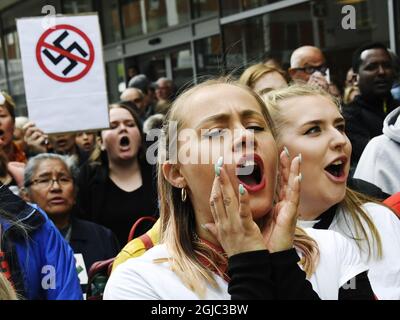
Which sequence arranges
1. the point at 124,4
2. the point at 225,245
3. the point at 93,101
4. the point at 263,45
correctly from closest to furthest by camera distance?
1. the point at 225,245
2. the point at 93,101
3. the point at 263,45
4. the point at 124,4

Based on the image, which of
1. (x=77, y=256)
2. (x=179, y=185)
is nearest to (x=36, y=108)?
(x=77, y=256)

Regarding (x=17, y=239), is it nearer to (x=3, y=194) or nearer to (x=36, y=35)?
(x=3, y=194)

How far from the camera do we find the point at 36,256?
2.21m

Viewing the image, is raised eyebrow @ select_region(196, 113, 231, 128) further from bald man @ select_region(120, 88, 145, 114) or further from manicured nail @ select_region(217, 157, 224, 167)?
bald man @ select_region(120, 88, 145, 114)

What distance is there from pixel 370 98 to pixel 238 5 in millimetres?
4752

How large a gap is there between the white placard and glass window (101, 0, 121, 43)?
26.8ft

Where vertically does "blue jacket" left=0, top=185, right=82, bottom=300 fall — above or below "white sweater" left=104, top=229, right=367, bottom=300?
below

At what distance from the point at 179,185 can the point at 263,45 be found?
6662 millimetres

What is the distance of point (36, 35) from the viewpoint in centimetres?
389

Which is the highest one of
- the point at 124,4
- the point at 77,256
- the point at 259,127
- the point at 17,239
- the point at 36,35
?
the point at 124,4

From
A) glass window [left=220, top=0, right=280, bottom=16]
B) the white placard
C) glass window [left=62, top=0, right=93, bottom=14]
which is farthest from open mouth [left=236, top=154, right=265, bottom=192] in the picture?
glass window [left=62, top=0, right=93, bottom=14]

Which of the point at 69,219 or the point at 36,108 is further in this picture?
the point at 36,108

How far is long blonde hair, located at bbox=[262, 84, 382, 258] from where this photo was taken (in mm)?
1998

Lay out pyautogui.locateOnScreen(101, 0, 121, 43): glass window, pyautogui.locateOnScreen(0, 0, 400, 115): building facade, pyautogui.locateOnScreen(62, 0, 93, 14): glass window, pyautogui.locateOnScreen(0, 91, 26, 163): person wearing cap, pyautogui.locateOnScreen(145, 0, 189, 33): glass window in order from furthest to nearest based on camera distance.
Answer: pyautogui.locateOnScreen(62, 0, 93, 14): glass window
pyautogui.locateOnScreen(101, 0, 121, 43): glass window
pyautogui.locateOnScreen(145, 0, 189, 33): glass window
pyautogui.locateOnScreen(0, 0, 400, 115): building facade
pyautogui.locateOnScreen(0, 91, 26, 163): person wearing cap
